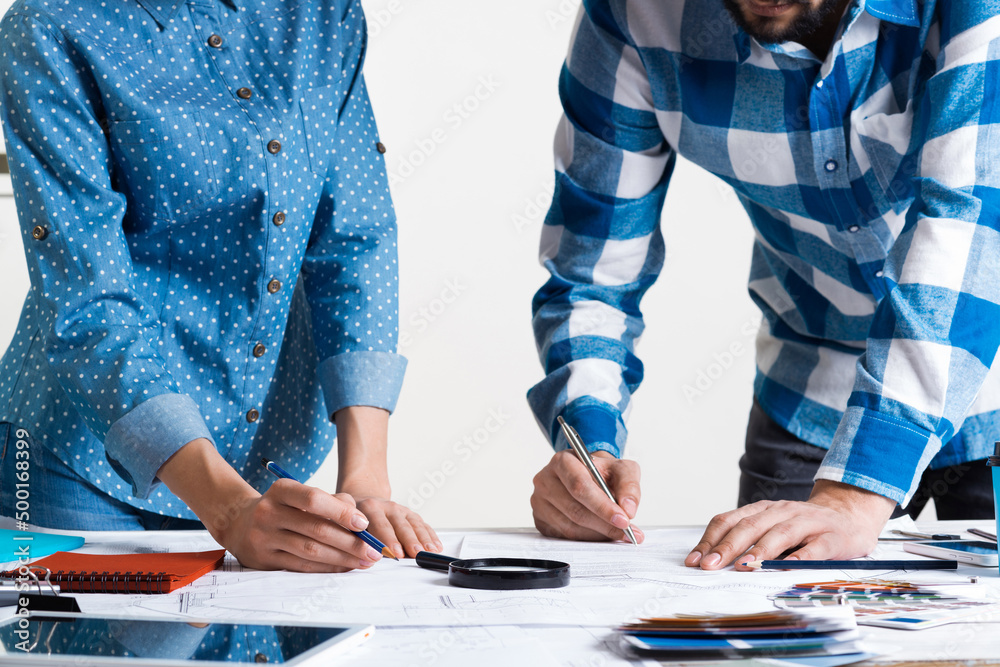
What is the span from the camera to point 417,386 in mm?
2736

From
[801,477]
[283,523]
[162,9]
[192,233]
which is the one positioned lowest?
[801,477]

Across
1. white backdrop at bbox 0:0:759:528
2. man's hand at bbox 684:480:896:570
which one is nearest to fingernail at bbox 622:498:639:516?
man's hand at bbox 684:480:896:570

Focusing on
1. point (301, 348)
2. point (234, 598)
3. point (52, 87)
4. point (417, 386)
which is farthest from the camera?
point (417, 386)

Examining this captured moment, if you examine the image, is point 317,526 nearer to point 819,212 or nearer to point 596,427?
point 596,427

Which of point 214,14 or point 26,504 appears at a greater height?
point 214,14

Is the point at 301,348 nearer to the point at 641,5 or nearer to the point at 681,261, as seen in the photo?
the point at 641,5

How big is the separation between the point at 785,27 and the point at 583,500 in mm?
667

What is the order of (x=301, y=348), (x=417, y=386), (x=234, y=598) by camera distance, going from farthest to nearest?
(x=417, y=386), (x=301, y=348), (x=234, y=598)

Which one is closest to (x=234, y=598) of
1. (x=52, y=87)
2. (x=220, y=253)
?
(x=220, y=253)

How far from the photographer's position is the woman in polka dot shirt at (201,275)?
3.17 ft

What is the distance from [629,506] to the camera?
103 centimetres

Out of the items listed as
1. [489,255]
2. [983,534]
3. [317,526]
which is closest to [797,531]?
[983,534]

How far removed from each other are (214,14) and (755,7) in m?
0.70

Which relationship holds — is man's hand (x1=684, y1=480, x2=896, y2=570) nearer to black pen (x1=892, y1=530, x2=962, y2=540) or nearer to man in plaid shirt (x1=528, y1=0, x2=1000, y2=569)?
man in plaid shirt (x1=528, y1=0, x2=1000, y2=569)
